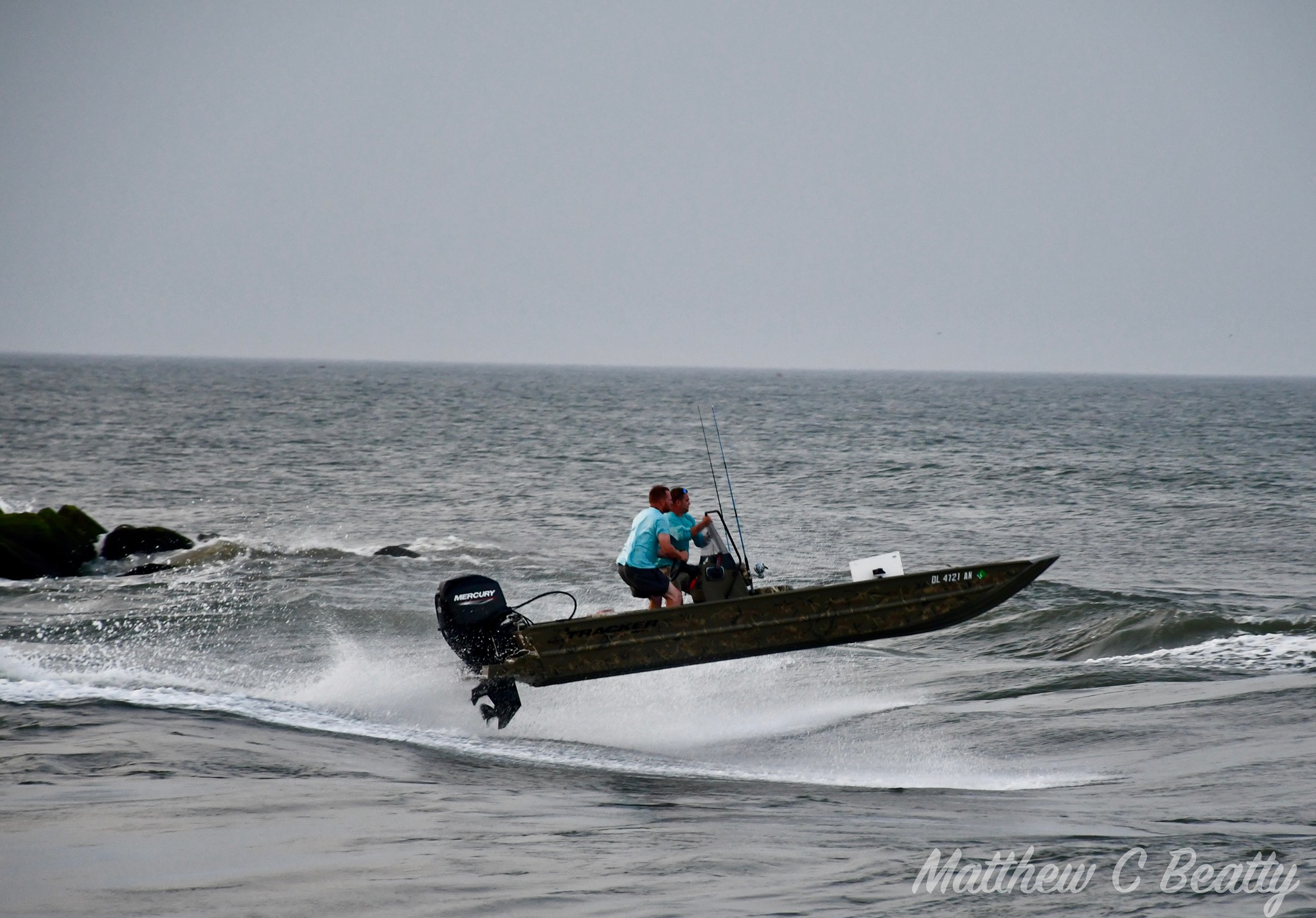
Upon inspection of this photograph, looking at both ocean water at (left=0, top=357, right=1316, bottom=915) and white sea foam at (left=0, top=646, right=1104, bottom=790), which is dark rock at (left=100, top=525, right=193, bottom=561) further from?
white sea foam at (left=0, top=646, right=1104, bottom=790)

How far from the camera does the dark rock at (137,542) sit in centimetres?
1970

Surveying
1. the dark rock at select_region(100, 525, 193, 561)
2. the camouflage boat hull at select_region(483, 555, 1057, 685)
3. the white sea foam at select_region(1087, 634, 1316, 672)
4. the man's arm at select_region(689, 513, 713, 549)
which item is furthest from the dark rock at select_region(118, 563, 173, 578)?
the white sea foam at select_region(1087, 634, 1316, 672)

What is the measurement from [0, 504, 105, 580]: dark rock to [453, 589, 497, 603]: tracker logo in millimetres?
11061

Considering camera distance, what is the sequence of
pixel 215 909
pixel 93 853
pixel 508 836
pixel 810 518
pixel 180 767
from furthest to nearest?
1. pixel 810 518
2. pixel 180 767
3. pixel 508 836
4. pixel 93 853
5. pixel 215 909

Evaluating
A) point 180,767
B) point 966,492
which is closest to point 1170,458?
point 966,492

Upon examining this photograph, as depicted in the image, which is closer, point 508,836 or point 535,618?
A: point 508,836

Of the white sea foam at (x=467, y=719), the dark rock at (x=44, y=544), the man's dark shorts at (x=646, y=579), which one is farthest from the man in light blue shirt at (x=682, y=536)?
the dark rock at (x=44, y=544)

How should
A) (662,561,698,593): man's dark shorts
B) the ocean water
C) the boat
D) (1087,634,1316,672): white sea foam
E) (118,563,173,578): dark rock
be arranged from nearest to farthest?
the ocean water, the boat, (662,561,698,593): man's dark shorts, (1087,634,1316,672): white sea foam, (118,563,173,578): dark rock

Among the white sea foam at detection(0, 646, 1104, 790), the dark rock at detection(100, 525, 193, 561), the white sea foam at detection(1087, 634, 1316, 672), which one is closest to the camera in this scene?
the white sea foam at detection(0, 646, 1104, 790)

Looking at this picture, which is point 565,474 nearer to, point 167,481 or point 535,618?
point 167,481

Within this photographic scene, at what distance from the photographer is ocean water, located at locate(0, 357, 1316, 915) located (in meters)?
6.21

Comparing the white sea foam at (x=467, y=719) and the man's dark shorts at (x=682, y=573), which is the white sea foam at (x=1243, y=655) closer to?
the white sea foam at (x=467, y=719)

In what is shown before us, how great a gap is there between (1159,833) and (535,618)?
9110mm

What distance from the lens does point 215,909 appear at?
564 cm
